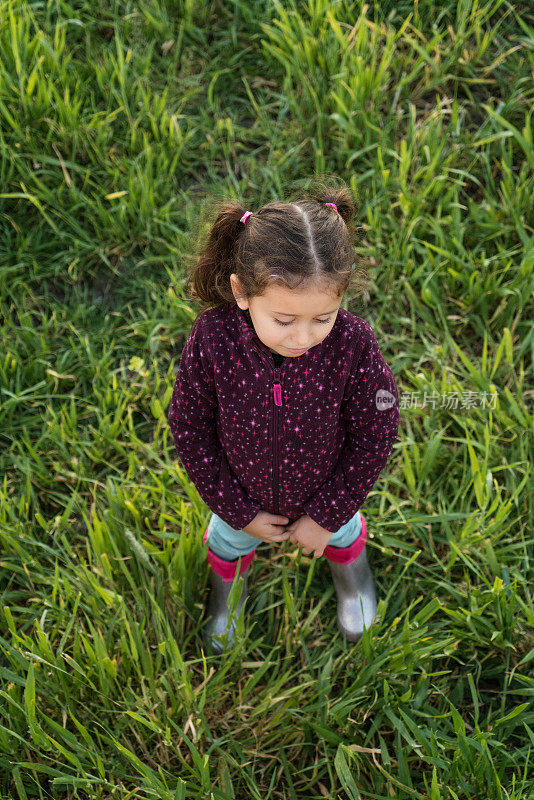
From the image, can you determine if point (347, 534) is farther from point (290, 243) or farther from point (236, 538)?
point (290, 243)

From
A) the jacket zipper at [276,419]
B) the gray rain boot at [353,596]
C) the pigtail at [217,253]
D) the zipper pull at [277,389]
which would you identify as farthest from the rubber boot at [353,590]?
the pigtail at [217,253]

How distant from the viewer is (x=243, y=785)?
5.69 ft

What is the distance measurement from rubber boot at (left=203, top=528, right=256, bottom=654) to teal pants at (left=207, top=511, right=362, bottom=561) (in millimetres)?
22

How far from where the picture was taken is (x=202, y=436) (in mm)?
1587

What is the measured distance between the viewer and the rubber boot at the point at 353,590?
6.15ft

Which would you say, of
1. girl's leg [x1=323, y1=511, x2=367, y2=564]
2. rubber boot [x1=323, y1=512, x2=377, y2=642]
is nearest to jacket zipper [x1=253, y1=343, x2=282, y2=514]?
girl's leg [x1=323, y1=511, x2=367, y2=564]

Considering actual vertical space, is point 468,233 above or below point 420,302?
above

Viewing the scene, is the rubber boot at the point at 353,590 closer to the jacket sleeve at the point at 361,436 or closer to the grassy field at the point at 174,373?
the grassy field at the point at 174,373

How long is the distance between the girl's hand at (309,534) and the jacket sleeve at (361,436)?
0.11 ft

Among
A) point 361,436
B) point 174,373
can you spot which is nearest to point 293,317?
point 361,436

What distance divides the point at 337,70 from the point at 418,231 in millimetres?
633

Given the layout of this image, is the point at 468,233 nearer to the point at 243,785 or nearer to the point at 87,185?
the point at 87,185

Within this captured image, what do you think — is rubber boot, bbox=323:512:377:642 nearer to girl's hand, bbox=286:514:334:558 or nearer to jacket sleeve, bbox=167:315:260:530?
girl's hand, bbox=286:514:334:558

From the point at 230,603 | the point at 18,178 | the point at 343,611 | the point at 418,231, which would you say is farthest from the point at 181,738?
the point at 18,178
